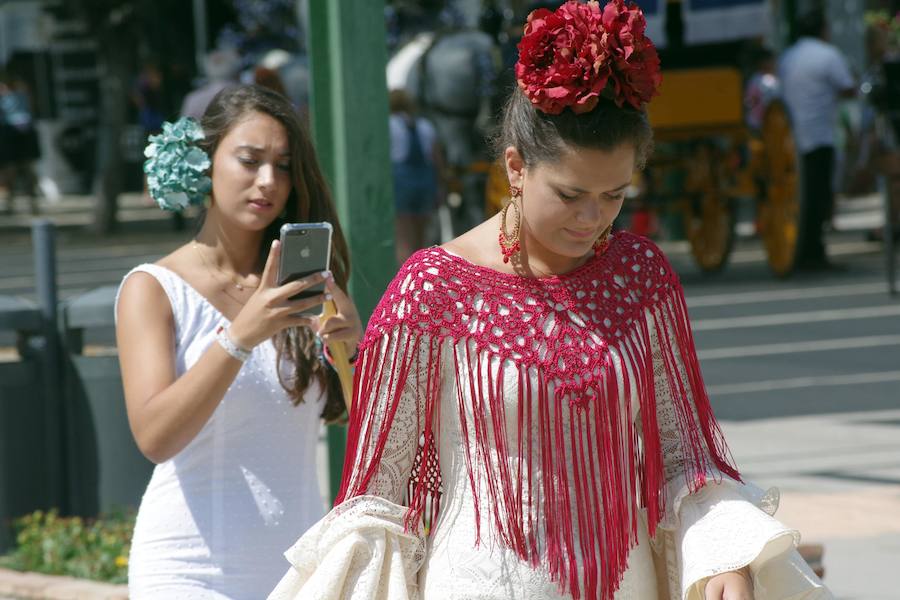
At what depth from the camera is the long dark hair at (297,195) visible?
11.8ft

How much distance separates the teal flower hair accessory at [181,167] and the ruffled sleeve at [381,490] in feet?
3.36

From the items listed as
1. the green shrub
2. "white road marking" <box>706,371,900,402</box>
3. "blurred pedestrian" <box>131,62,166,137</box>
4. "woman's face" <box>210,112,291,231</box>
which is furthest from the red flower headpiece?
"blurred pedestrian" <box>131,62,166,137</box>

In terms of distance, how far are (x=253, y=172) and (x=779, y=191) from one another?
11.4 m

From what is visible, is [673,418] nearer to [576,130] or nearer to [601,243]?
[601,243]

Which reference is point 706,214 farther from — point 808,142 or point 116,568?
point 116,568

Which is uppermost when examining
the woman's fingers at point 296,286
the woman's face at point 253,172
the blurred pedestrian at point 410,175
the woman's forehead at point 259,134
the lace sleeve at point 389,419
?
the woman's forehead at point 259,134

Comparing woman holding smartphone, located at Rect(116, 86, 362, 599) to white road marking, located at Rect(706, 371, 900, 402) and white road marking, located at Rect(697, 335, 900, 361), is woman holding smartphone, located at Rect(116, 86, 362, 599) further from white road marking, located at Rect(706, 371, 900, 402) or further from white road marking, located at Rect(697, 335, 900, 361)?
white road marking, located at Rect(697, 335, 900, 361)

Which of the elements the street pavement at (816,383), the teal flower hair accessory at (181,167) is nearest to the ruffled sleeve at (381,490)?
the teal flower hair accessory at (181,167)

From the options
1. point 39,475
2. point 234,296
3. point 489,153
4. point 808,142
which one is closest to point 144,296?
point 234,296

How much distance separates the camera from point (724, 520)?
280 cm

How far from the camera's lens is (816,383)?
10109mm

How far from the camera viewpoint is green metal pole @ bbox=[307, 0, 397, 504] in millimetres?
4840

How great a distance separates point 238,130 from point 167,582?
958mm

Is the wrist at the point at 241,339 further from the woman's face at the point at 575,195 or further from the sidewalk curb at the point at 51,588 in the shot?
the sidewalk curb at the point at 51,588
